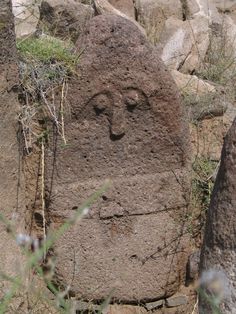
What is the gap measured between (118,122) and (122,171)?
218mm

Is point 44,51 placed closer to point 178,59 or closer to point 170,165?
point 170,165

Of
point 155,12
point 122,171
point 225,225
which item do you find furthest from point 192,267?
point 155,12

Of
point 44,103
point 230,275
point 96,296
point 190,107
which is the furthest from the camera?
point 190,107

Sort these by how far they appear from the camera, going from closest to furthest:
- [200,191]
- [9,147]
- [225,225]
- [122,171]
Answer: [225,225], [9,147], [122,171], [200,191]

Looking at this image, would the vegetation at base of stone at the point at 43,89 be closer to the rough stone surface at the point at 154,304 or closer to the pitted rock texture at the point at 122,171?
the pitted rock texture at the point at 122,171

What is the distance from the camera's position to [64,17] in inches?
177

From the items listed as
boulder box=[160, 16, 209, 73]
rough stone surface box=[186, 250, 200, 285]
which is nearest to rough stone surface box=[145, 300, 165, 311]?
rough stone surface box=[186, 250, 200, 285]

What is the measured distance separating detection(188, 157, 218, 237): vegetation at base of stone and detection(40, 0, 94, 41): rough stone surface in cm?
90

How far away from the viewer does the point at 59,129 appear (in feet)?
11.5

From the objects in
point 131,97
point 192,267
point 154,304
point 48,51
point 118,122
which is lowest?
point 154,304

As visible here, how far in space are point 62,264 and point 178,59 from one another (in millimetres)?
1980

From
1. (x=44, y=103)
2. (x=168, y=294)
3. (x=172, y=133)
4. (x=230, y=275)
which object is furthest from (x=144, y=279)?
(x=230, y=275)

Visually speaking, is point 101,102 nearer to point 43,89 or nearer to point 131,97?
point 131,97

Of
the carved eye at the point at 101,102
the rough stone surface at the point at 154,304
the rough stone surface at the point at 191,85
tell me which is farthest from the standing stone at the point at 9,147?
the rough stone surface at the point at 191,85
